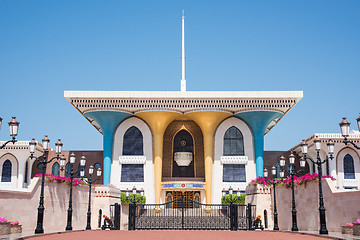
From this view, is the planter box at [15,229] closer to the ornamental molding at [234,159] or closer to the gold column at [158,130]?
the gold column at [158,130]

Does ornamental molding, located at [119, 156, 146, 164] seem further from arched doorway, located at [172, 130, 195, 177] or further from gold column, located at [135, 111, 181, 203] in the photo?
arched doorway, located at [172, 130, 195, 177]

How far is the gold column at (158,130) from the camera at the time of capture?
143 feet

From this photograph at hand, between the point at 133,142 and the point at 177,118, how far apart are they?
575 centimetres

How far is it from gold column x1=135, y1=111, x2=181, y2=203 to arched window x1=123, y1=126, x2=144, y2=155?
5.18 feet

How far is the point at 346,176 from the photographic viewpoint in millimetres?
41969

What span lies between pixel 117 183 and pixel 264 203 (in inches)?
714

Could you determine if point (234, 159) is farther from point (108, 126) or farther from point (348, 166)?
point (108, 126)

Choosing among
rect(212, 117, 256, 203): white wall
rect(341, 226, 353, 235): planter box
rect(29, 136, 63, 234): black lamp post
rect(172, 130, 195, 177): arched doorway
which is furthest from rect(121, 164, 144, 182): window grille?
rect(341, 226, 353, 235): planter box

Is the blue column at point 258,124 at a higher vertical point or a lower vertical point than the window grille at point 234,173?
higher

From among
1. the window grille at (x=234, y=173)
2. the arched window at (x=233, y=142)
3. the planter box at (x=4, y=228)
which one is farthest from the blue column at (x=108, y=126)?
the planter box at (x=4, y=228)

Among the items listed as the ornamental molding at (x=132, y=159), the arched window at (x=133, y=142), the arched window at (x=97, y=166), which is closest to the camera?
the ornamental molding at (x=132, y=159)

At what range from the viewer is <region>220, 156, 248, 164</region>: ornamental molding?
146 ft

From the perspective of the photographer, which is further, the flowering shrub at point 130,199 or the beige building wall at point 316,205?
the flowering shrub at point 130,199

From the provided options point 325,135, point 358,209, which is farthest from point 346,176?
point 358,209
